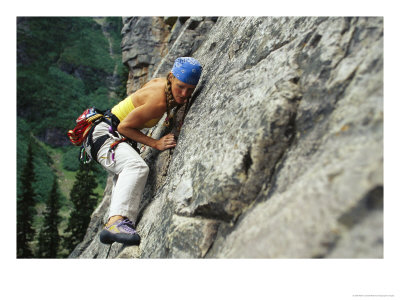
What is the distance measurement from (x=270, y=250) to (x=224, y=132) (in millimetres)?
1338

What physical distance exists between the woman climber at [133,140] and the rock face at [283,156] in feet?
0.80

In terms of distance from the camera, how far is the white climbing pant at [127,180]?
12.5 ft

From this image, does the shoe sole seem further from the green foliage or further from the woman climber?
the green foliage

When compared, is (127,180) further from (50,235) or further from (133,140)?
(50,235)

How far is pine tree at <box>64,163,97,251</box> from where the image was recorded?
2020cm

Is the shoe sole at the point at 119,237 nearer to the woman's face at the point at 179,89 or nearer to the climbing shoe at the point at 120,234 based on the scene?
the climbing shoe at the point at 120,234

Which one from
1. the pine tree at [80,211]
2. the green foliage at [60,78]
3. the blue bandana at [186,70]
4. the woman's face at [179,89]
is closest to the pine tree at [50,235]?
the pine tree at [80,211]

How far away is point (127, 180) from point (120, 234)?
25.2 inches

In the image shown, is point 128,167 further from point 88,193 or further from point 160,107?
point 88,193

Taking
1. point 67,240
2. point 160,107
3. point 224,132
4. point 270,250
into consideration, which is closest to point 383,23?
point 224,132

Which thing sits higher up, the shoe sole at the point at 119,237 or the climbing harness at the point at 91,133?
the climbing harness at the point at 91,133

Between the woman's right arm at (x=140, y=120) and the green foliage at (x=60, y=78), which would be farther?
the green foliage at (x=60, y=78)

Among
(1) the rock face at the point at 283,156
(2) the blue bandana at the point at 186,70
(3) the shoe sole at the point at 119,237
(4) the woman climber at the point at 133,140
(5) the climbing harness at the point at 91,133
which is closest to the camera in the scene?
(1) the rock face at the point at 283,156

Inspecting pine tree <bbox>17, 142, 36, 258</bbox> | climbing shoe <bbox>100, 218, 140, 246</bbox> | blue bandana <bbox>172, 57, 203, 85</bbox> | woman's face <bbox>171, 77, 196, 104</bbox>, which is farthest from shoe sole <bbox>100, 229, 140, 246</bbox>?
pine tree <bbox>17, 142, 36, 258</bbox>
